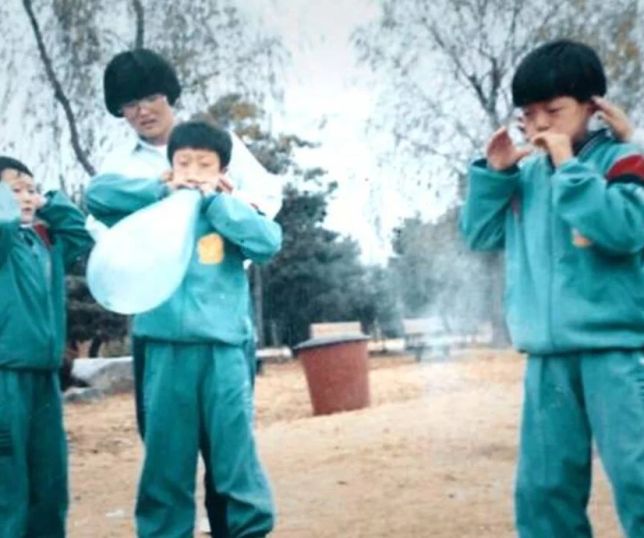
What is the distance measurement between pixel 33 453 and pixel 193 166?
962mm

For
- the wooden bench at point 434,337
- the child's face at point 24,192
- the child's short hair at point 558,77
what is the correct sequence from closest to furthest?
the child's short hair at point 558,77
the child's face at point 24,192
the wooden bench at point 434,337

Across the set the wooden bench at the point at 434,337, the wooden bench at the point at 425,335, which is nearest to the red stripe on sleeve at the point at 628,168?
the wooden bench at the point at 434,337

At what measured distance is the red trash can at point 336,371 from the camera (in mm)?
9484

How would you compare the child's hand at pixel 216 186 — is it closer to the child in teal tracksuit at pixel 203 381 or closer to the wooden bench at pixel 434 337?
the child in teal tracksuit at pixel 203 381

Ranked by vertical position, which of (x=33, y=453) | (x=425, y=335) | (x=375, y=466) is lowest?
(x=375, y=466)

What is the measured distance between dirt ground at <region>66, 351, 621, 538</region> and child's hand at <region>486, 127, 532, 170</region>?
162 centimetres

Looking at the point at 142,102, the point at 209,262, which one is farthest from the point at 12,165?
the point at 209,262

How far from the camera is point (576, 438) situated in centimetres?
246

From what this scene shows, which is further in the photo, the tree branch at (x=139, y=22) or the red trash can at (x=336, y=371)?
the red trash can at (x=336, y=371)

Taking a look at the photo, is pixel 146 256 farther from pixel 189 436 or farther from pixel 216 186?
pixel 189 436

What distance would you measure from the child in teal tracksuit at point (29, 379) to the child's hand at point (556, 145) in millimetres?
1479

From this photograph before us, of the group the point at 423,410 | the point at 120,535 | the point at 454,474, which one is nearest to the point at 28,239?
the point at 120,535

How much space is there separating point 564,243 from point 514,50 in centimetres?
724

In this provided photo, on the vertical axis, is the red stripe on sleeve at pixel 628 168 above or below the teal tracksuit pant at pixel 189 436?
above
